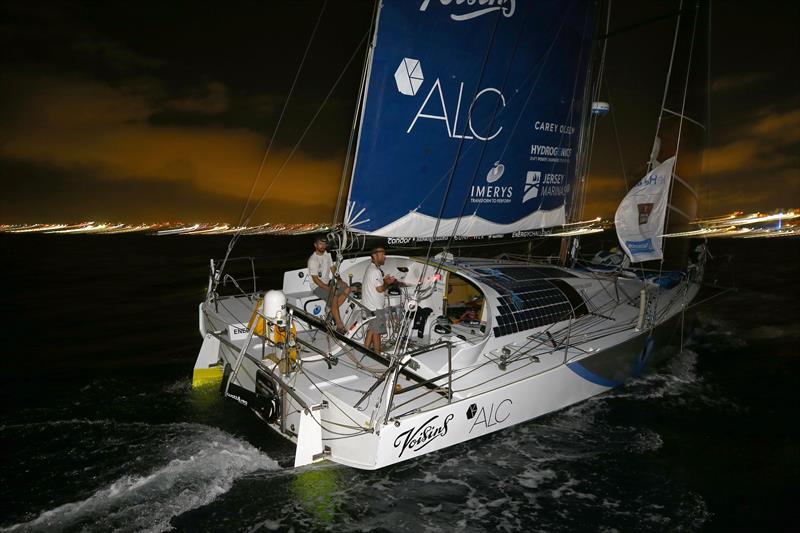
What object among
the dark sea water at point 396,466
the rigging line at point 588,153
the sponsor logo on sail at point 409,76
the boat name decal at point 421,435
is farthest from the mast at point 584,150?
the boat name decal at point 421,435

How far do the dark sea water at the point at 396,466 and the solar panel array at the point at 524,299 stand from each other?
66.1 inches

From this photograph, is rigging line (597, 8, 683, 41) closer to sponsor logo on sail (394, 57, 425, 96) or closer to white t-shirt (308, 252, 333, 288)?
sponsor logo on sail (394, 57, 425, 96)

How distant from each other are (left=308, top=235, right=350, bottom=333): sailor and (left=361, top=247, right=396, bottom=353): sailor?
0.50 meters

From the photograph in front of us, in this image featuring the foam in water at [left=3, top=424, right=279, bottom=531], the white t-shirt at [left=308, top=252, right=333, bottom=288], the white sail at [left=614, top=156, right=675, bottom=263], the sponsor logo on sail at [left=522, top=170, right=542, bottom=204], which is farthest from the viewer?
the sponsor logo on sail at [left=522, top=170, right=542, bottom=204]

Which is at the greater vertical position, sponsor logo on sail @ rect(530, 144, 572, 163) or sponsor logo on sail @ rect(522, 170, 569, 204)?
sponsor logo on sail @ rect(530, 144, 572, 163)

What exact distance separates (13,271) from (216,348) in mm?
31473

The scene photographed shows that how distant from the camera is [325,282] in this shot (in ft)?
28.5

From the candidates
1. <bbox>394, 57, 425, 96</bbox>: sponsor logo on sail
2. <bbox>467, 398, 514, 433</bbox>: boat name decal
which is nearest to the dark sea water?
<bbox>467, 398, 514, 433</bbox>: boat name decal

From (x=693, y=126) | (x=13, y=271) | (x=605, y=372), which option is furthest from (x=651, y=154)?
(x=13, y=271)

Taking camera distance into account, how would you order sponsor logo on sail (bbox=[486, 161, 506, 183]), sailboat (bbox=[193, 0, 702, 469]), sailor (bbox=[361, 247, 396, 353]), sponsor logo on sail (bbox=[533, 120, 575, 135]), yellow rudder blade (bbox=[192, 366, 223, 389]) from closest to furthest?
sailboat (bbox=[193, 0, 702, 469]) → sailor (bbox=[361, 247, 396, 353]) → yellow rudder blade (bbox=[192, 366, 223, 389]) → sponsor logo on sail (bbox=[486, 161, 506, 183]) → sponsor logo on sail (bbox=[533, 120, 575, 135])

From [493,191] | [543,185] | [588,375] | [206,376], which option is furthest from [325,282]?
[543,185]

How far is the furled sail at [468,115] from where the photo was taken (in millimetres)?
7789

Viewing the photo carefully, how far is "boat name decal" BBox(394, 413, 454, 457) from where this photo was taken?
5348mm

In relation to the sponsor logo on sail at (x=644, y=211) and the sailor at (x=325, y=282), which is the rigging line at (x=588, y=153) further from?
the sailor at (x=325, y=282)
